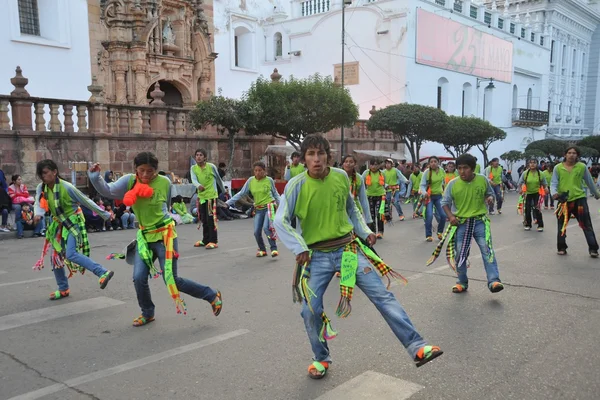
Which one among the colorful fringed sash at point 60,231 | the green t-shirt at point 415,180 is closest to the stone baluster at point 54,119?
the green t-shirt at point 415,180

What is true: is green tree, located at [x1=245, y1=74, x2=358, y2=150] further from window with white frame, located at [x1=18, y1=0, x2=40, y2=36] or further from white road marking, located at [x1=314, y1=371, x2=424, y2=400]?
white road marking, located at [x1=314, y1=371, x2=424, y2=400]

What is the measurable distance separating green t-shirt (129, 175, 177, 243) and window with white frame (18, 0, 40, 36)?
675 inches

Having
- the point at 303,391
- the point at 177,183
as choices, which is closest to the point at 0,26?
the point at 177,183

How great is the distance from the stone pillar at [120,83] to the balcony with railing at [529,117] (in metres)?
30.6

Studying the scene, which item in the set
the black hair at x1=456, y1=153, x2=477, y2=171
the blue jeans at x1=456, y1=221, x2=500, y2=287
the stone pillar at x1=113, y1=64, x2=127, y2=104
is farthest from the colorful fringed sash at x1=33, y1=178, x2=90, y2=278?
the stone pillar at x1=113, y1=64, x2=127, y2=104

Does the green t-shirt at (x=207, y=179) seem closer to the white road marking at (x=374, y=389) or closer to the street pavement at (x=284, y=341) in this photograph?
the street pavement at (x=284, y=341)

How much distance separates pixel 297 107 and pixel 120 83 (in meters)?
7.30

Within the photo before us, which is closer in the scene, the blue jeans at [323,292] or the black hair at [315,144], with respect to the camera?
the blue jeans at [323,292]

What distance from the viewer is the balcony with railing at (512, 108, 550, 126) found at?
4156cm

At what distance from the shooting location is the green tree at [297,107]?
19750 millimetres

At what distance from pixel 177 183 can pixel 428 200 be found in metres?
8.40

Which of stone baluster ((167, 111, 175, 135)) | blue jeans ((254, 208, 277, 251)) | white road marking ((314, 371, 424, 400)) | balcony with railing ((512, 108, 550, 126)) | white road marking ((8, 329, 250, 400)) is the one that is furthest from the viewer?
balcony with railing ((512, 108, 550, 126))

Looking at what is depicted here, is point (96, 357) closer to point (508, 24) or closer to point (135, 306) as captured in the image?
point (135, 306)

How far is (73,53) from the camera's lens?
794 inches
